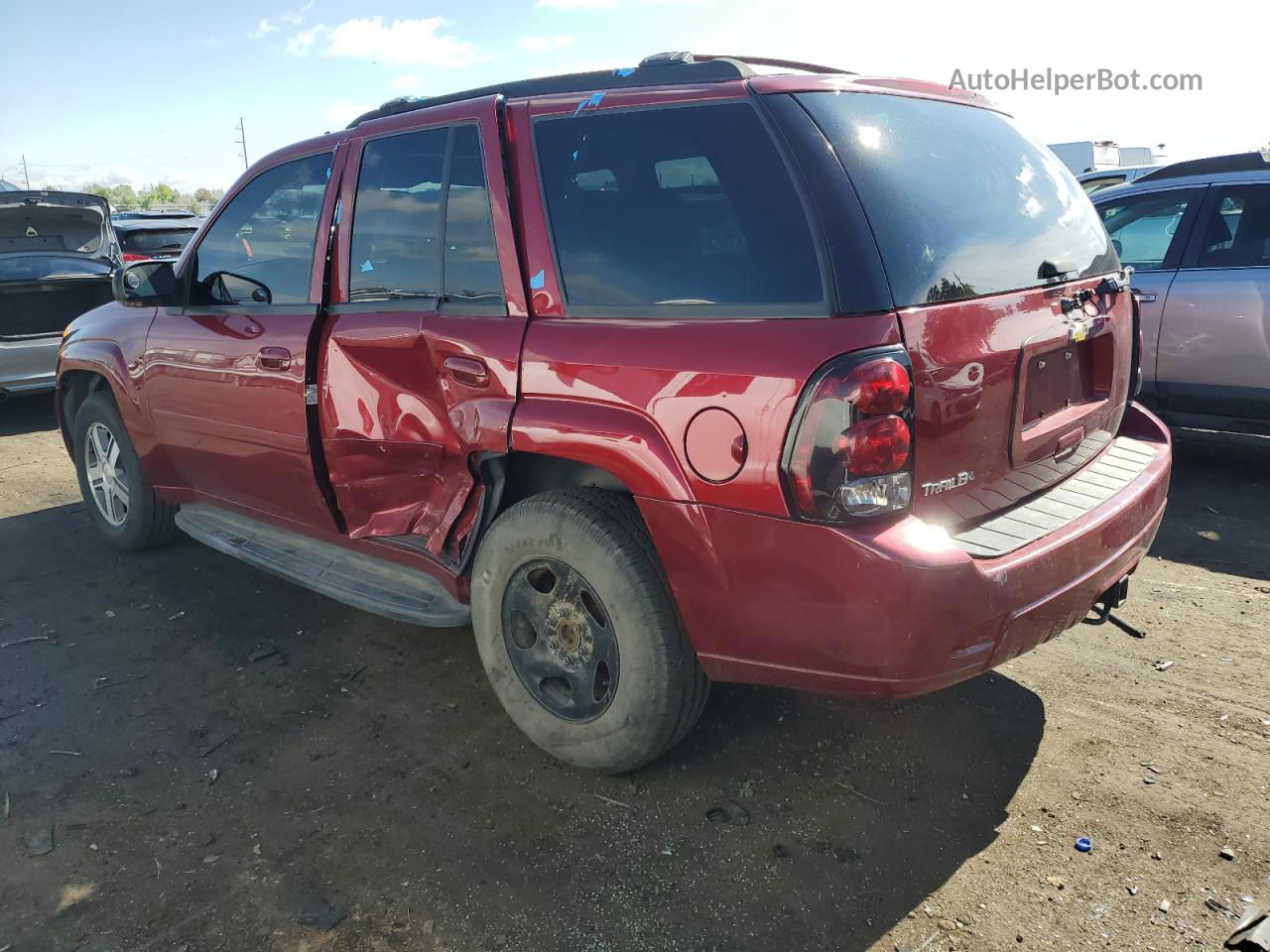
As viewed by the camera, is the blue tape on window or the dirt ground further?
the blue tape on window

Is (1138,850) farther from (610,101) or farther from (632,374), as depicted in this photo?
(610,101)

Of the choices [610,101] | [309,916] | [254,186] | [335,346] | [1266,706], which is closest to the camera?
[309,916]

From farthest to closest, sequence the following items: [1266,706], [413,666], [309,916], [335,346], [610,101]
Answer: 1. [413,666]
2. [335,346]
3. [1266,706]
4. [610,101]
5. [309,916]

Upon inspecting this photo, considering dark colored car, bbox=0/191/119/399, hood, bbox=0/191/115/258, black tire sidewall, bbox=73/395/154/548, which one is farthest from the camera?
hood, bbox=0/191/115/258

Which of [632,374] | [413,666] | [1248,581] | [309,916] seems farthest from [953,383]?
[1248,581]

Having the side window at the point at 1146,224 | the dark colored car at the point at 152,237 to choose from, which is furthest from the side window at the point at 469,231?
the dark colored car at the point at 152,237

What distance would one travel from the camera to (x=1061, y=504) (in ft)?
8.73

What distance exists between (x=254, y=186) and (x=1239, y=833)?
422cm

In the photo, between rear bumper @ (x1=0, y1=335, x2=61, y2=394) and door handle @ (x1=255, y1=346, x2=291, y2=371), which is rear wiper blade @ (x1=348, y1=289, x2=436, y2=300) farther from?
rear bumper @ (x1=0, y1=335, x2=61, y2=394)

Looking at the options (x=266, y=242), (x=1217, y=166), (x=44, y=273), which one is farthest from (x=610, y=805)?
(x=44, y=273)

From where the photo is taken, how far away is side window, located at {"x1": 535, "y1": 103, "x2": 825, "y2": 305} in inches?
92.2

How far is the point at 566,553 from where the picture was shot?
2.73 meters

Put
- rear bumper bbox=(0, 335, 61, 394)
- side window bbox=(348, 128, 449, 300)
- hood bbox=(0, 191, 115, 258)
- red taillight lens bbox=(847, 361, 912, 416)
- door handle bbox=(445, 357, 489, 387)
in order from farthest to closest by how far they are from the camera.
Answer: hood bbox=(0, 191, 115, 258)
rear bumper bbox=(0, 335, 61, 394)
side window bbox=(348, 128, 449, 300)
door handle bbox=(445, 357, 489, 387)
red taillight lens bbox=(847, 361, 912, 416)

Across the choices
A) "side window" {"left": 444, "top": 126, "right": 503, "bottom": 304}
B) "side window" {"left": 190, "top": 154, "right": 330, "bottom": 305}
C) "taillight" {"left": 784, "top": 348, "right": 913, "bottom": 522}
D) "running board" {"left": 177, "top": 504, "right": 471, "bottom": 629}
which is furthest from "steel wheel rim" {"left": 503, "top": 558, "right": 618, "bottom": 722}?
"side window" {"left": 190, "top": 154, "right": 330, "bottom": 305}
